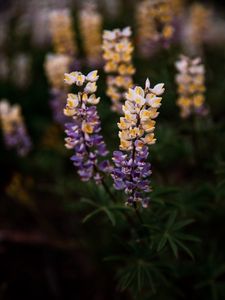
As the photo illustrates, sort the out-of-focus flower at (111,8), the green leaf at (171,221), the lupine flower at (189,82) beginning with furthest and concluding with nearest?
1. the out-of-focus flower at (111,8)
2. the lupine flower at (189,82)
3. the green leaf at (171,221)

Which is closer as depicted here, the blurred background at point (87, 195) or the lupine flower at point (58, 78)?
the blurred background at point (87, 195)

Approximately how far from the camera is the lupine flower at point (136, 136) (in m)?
2.33

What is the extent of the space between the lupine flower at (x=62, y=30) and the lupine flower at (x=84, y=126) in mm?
2439

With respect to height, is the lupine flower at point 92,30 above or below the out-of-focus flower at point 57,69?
above

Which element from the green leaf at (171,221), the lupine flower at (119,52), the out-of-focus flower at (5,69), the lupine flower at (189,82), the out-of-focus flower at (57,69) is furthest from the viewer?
the out-of-focus flower at (5,69)

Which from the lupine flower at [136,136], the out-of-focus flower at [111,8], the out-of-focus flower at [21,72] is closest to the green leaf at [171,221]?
the lupine flower at [136,136]

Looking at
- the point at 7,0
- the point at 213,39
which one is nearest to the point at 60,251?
the point at 213,39

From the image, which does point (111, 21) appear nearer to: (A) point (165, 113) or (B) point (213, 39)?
(B) point (213, 39)

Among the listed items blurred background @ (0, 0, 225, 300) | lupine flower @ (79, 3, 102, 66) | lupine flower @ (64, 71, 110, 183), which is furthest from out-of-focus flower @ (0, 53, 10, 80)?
lupine flower @ (64, 71, 110, 183)

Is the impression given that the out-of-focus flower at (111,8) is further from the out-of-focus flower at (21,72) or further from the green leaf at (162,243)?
the green leaf at (162,243)

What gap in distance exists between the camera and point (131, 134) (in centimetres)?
236

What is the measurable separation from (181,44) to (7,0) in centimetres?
571

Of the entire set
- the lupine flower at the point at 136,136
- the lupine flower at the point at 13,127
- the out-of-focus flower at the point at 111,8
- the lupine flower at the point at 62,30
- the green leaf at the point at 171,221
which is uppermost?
the out-of-focus flower at the point at 111,8

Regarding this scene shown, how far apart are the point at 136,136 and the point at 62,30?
2.79m
